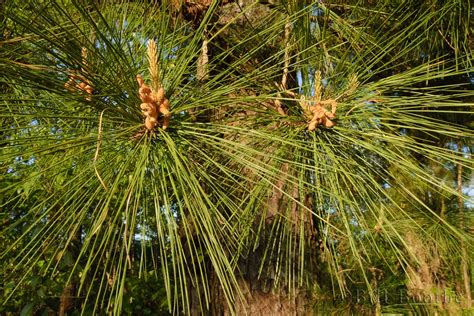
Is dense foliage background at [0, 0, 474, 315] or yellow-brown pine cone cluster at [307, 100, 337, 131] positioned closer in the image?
dense foliage background at [0, 0, 474, 315]

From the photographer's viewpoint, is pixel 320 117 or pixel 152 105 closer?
pixel 152 105

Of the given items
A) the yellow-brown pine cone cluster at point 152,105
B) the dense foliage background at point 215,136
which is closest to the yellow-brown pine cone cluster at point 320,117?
the dense foliage background at point 215,136

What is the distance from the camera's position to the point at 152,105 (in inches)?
20.6

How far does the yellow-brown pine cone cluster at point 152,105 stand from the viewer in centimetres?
51

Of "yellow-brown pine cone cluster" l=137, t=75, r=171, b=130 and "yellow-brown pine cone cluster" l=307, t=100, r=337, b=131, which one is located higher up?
"yellow-brown pine cone cluster" l=307, t=100, r=337, b=131

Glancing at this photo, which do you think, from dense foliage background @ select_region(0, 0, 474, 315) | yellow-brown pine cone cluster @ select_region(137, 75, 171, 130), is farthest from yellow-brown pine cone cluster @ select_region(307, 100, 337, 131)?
yellow-brown pine cone cluster @ select_region(137, 75, 171, 130)

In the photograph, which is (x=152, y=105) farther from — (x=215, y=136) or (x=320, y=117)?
(x=320, y=117)

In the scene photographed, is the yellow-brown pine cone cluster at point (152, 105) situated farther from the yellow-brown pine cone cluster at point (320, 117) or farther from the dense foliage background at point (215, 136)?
the yellow-brown pine cone cluster at point (320, 117)

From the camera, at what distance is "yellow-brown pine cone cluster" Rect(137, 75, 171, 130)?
0.51 metres

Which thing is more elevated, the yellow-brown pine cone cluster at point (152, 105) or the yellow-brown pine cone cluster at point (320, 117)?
the yellow-brown pine cone cluster at point (320, 117)

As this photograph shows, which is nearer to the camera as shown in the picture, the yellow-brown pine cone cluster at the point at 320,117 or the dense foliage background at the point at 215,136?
the dense foliage background at the point at 215,136

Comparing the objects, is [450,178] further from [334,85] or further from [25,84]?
[25,84]

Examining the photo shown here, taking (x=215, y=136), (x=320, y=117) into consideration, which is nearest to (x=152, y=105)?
(x=215, y=136)

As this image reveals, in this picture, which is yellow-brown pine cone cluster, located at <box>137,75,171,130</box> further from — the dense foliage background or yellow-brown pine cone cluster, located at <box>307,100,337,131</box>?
yellow-brown pine cone cluster, located at <box>307,100,337,131</box>
